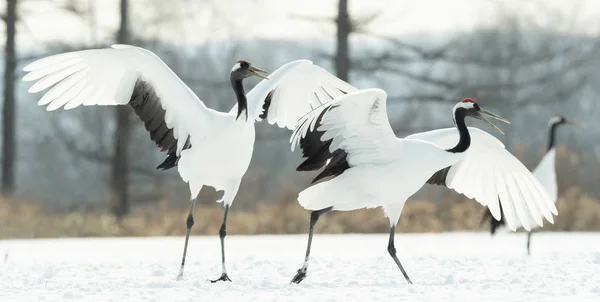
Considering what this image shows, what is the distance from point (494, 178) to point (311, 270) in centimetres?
171

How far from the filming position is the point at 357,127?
6.94m

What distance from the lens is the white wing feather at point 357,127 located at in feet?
21.7

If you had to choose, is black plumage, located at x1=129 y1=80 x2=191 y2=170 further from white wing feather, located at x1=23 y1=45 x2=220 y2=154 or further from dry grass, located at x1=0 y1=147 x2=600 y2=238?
dry grass, located at x1=0 y1=147 x2=600 y2=238

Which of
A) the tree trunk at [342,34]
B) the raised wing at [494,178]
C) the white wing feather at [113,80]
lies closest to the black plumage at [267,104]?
the white wing feather at [113,80]

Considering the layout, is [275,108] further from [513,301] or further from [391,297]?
[513,301]

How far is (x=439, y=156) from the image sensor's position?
7043 mm

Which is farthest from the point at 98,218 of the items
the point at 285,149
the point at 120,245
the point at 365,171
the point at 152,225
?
the point at 285,149

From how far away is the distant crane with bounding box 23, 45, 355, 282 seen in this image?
7.34 m

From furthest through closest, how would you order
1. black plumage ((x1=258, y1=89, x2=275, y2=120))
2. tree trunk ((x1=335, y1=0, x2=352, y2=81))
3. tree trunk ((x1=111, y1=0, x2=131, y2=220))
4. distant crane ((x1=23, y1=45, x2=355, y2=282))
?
1. tree trunk ((x1=111, y1=0, x2=131, y2=220))
2. tree trunk ((x1=335, y1=0, x2=352, y2=81))
3. black plumage ((x1=258, y1=89, x2=275, y2=120))
4. distant crane ((x1=23, y1=45, x2=355, y2=282))

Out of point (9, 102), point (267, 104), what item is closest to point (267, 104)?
point (267, 104)

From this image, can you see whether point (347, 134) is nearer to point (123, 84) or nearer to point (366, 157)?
point (366, 157)

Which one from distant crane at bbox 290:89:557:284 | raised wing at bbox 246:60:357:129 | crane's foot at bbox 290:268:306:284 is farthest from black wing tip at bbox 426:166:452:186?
crane's foot at bbox 290:268:306:284

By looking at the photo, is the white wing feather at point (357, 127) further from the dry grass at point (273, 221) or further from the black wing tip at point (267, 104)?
the dry grass at point (273, 221)

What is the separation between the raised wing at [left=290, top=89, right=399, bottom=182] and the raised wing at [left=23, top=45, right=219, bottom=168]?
34.8 inches
